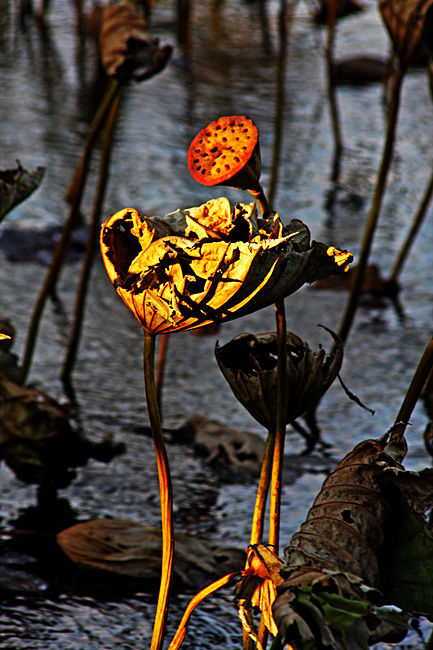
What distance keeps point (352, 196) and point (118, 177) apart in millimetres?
737

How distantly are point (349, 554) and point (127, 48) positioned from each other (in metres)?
Result: 0.95

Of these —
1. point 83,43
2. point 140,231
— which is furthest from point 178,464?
point 83,43

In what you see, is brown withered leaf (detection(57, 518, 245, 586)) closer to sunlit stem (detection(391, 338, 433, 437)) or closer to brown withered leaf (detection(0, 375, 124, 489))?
brown withered leaf (detection(0, 375, 124, 489))

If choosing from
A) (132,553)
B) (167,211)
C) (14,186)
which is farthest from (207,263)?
(167,211)

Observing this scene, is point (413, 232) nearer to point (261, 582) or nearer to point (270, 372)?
point (270, 372)

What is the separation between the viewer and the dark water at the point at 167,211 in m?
1.32

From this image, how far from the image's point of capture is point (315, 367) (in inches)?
27.8

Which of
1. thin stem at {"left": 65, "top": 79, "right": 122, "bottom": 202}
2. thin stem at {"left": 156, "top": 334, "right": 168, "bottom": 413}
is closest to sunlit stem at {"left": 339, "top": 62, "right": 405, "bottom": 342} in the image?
thin stem at {"left": 156, "top": 334, "right": 168, "bottom": 413}

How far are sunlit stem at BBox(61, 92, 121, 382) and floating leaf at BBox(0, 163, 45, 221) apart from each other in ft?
1.46

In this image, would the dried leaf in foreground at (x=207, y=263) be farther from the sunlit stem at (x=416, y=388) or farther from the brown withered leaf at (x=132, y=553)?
the brown withered leaf at (x=132, y=553)

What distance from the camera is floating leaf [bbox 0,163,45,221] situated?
99cm

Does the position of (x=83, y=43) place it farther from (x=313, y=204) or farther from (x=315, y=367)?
(x=315, y=367)

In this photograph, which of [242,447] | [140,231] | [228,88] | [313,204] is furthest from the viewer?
[228,88]

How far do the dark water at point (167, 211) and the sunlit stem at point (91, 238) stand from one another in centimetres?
7
